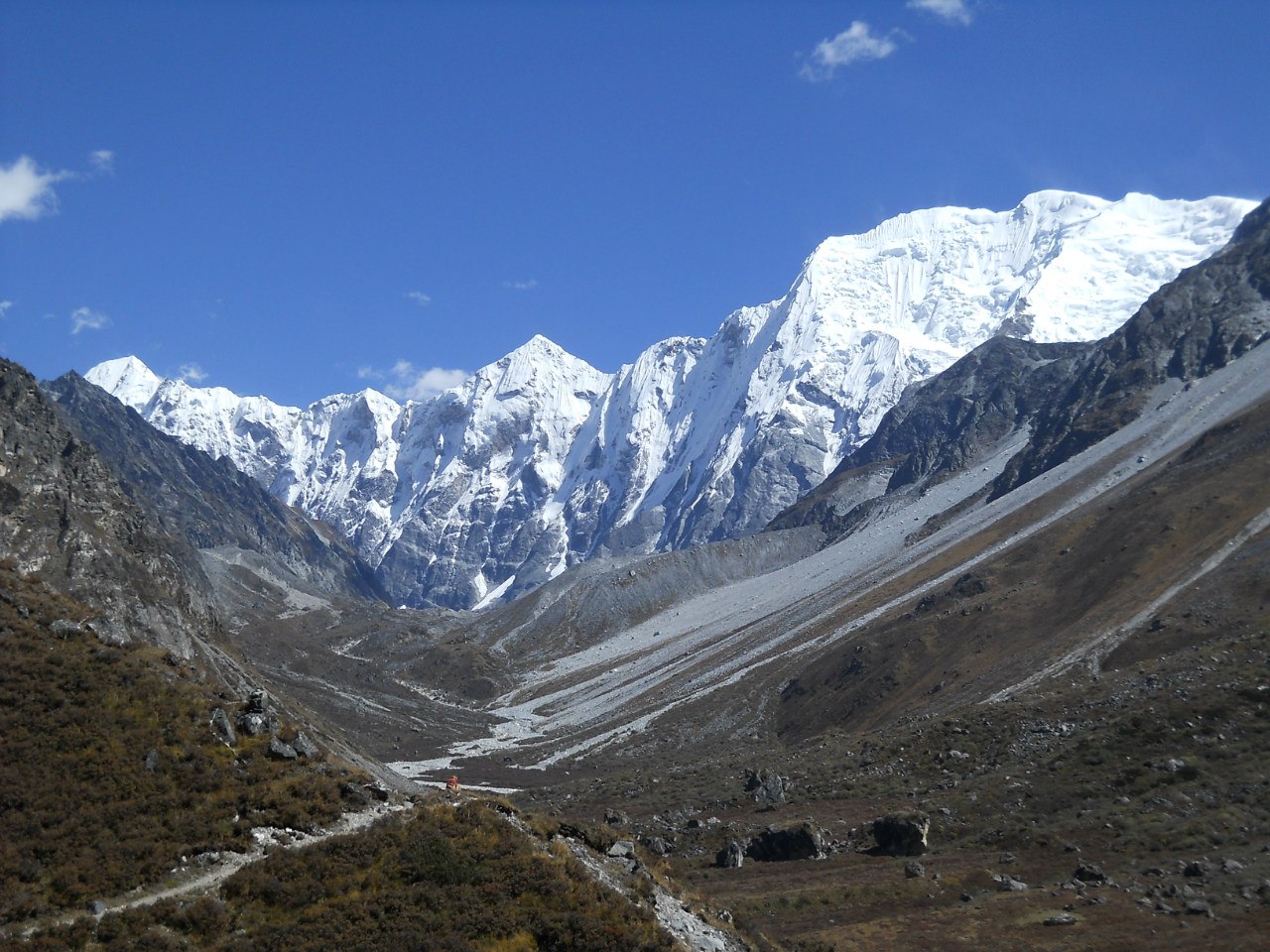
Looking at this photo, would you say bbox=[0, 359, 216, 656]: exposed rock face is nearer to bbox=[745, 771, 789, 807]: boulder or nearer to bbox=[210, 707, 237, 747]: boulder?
bbox=[745, 771, 789, 807]: boulder

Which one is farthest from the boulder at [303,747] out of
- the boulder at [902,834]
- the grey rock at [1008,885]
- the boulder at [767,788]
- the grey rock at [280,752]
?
the boulder at [767,788]

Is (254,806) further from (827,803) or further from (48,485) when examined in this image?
(48,485)

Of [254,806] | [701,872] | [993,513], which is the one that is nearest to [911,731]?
[701,872]

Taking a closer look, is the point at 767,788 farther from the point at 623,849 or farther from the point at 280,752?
the point at 280,752

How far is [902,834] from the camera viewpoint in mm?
51781

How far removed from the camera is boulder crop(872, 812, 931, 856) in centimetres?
5119

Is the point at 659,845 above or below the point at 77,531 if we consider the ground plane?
below

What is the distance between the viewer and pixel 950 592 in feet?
431

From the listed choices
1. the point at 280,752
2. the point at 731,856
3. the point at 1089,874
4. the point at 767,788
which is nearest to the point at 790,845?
the point at 731,856

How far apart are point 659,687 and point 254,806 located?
127 meters

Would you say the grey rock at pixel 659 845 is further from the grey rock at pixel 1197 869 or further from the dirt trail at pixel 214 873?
the dirt trail at pixel 214 873

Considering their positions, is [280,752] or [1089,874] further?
[1089,874]

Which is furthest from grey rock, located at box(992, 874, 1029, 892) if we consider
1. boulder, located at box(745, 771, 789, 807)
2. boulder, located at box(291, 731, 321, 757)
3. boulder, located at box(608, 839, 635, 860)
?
boulder, located at box(291, 731, 321, 757)

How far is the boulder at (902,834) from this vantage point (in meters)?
51.2
